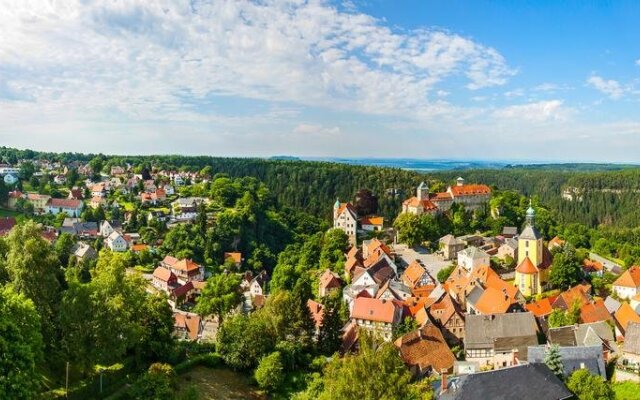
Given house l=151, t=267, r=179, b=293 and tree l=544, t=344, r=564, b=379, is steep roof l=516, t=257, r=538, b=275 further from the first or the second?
house l=151, t=267, r=179, b=293

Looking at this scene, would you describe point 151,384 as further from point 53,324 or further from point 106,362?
point 53,324

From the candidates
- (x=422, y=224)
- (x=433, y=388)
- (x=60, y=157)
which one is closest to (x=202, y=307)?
(x=433, y=388)

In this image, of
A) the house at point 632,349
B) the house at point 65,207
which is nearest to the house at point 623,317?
the house at point 632,349

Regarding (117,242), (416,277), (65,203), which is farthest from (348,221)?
(65,203)

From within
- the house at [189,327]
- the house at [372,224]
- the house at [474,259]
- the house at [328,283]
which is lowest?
the house at [189,327]

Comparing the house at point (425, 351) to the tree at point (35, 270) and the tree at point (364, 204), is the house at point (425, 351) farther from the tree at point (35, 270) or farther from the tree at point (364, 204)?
the tree at point (364, 204)

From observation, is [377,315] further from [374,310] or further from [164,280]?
[164,280]

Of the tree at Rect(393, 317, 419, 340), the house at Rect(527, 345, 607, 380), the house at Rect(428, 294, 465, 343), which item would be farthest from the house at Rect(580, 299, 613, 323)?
the tree at Rect(393, 317, 419, 340)
